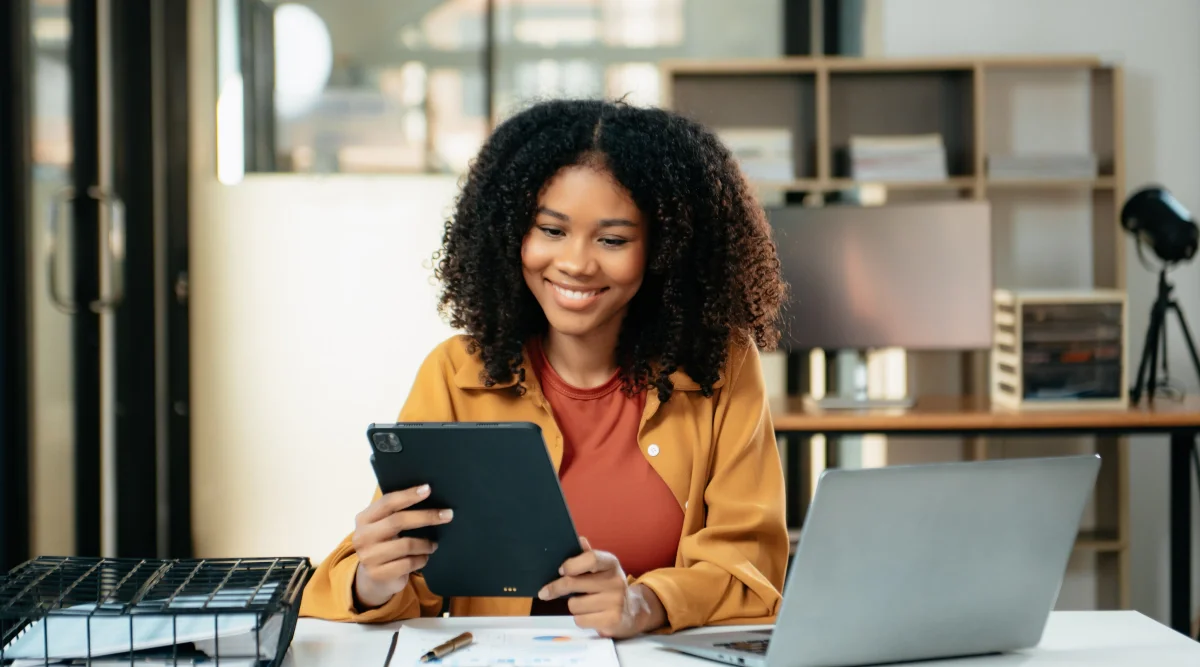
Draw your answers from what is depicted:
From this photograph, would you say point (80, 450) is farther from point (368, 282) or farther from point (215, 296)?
point (368, 282)

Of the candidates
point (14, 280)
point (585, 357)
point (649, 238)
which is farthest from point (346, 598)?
point (14, 280)

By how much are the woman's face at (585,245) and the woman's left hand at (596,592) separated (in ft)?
1.19

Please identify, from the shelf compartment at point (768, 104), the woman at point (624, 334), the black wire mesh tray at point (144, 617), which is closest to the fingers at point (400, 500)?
the black wire mesh tray at point (144, 617)

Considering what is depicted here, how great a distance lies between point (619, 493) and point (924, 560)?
549 mm

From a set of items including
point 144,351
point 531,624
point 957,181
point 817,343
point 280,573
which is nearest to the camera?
point 280,573

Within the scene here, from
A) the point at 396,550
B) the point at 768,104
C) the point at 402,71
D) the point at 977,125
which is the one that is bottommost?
the point at 396,550

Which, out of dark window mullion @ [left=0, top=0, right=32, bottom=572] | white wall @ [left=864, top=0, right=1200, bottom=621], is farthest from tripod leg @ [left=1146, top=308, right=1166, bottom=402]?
dark window mullion @ [left=0, top=0, right=32, bottom=572]

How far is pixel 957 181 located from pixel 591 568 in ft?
7.99

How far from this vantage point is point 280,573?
114 cm

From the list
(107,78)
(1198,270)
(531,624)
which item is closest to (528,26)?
(107,78)

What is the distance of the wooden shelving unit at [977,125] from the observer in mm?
3328

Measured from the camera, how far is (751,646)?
1160 millimetres

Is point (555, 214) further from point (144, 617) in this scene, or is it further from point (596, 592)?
point (144, 617)

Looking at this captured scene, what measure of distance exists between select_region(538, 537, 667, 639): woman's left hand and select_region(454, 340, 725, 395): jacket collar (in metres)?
0.37
